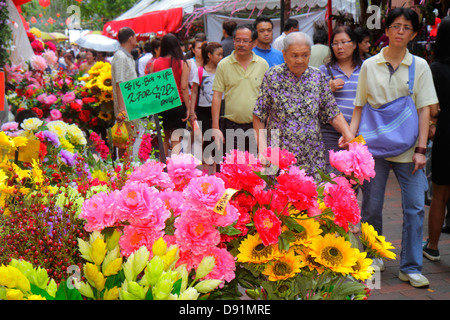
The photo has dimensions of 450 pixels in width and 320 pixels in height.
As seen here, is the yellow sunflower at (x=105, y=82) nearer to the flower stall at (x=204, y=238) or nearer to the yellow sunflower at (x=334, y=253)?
the flower stall at (x=204, y=238)

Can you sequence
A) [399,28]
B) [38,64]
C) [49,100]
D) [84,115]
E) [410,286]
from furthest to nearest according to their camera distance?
1. [38,64]
2. [84,115]
3. [49,100]
4. [410,286]
5. [399,28]

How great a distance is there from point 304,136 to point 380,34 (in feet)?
16.1

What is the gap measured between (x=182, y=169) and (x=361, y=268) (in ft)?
2.19

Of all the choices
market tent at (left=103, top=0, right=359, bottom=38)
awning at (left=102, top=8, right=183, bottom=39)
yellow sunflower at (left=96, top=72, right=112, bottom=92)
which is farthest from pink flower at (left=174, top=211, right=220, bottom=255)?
awning at (left=102, top=8, right=183, bottom=39)

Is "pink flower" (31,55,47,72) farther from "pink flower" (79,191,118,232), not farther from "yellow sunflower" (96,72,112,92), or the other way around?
"pink flower" (79,191,118,232)

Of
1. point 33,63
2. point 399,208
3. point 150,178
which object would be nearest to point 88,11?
point 33,63

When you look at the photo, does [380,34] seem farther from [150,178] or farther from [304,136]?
[150,178]

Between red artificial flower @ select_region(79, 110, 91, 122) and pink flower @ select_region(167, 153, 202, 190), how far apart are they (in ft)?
12.8

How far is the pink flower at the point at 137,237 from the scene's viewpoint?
1.41 m

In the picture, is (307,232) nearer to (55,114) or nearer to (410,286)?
(410,286)

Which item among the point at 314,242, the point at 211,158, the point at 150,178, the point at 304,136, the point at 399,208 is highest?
the point at 150,178

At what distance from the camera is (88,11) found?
28.5 metres

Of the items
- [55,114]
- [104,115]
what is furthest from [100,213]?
[104,115]

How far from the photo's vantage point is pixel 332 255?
1.52m
